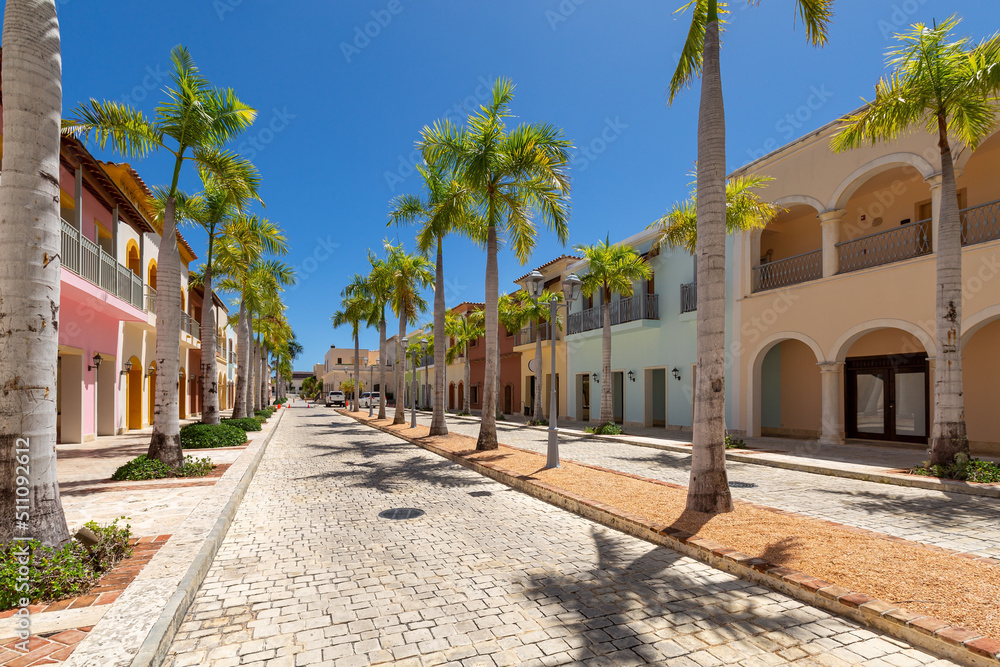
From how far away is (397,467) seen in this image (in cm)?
1241

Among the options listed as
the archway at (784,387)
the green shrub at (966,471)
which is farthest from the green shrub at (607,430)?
the green shrub at (966,471)

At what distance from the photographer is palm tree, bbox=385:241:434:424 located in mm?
24453

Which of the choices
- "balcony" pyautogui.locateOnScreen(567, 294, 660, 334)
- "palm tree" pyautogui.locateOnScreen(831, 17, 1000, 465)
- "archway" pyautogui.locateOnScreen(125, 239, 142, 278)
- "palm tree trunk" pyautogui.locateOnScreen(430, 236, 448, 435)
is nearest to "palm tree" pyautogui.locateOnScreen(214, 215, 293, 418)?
"archway" pyautogui.locateOnScreen(125, 239, 142, 278)

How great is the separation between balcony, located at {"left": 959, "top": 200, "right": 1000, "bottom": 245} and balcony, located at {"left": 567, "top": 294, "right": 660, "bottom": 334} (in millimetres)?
11089

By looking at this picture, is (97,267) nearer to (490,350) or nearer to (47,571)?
(490,350)

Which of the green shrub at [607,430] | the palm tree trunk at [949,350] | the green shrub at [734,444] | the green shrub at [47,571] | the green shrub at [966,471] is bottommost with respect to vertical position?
the green shrub at [607,430]

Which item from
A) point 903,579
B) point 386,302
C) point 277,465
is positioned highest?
point 386,302

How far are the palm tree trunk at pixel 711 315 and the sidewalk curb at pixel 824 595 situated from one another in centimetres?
115

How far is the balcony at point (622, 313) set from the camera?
23.7 m

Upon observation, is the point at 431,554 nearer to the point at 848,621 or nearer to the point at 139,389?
the point at 848,621

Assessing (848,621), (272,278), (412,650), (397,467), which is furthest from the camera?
(272,278)

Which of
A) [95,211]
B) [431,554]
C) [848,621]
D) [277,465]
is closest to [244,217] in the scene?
[95,211]

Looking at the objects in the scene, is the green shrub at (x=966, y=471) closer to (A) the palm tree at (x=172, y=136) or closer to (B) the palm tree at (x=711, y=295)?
(B) the palm tree at (x=711, y=295)

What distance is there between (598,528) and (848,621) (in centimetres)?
A: 315
